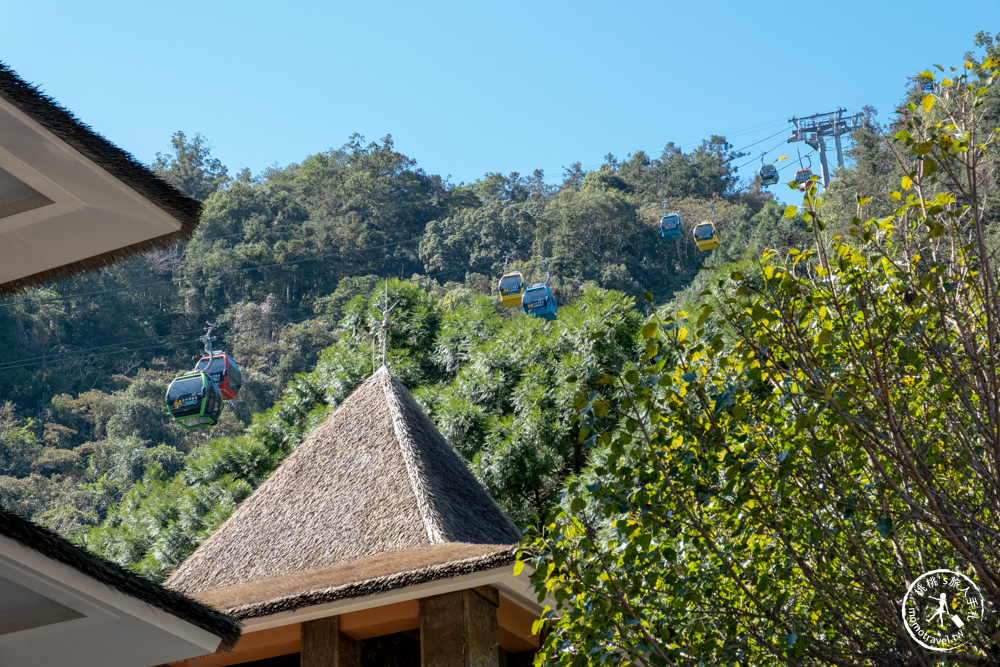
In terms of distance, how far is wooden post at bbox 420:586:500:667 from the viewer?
6.30 m

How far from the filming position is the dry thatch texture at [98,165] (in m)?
4.05

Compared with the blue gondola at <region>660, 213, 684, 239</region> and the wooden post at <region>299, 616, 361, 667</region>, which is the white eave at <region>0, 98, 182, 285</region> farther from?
the blue gondola at <region>660, 213, 684, 239</region>

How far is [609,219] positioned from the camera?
5794 centimetres

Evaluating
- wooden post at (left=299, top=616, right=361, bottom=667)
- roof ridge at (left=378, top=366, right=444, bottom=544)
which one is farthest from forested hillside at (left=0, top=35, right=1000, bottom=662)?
wooden post at (left=299, top=616, right=361, bottom=667)

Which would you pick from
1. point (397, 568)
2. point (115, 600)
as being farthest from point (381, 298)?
point (115, 600)

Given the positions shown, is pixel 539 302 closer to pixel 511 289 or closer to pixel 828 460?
pixel 511 289

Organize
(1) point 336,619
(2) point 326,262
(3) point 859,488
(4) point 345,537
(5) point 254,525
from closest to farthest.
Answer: (3) point 859,488
(1) point 336,619
(4) point 345,537
(5) point 254,525
(2) point 326,262

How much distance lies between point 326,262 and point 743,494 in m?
56.9

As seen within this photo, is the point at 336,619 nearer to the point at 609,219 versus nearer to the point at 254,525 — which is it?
the point at 254,525

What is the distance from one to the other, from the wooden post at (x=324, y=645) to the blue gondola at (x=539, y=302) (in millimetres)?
19566

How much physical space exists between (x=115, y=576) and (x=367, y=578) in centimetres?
210

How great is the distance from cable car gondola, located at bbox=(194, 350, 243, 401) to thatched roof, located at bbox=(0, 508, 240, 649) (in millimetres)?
20108

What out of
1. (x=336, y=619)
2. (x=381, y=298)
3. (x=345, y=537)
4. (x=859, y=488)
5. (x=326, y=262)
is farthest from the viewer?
(x=326, y=262)
